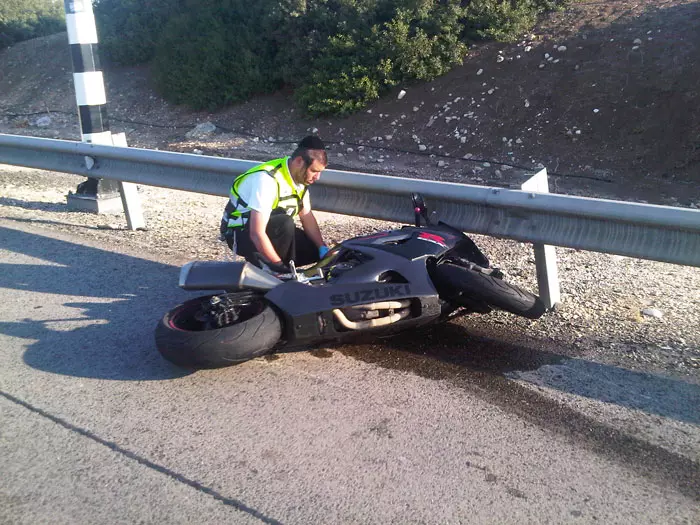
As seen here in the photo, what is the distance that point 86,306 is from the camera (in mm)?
5238

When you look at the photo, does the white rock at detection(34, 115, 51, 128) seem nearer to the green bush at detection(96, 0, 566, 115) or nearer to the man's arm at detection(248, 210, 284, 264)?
the green bush at detection(96, 0, 566, 115)

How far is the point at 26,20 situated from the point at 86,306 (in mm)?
29021

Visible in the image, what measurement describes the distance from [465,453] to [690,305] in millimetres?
2565

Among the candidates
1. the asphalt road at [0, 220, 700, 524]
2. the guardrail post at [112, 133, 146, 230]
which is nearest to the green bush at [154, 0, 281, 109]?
the guardrail post at [112, 133, 146, 230]

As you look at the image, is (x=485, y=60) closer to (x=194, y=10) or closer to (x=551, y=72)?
(x=551, y=72)

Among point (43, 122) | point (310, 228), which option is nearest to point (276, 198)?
point (310, 228)

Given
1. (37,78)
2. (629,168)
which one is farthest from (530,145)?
(37,78)

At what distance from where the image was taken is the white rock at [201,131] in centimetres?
1648

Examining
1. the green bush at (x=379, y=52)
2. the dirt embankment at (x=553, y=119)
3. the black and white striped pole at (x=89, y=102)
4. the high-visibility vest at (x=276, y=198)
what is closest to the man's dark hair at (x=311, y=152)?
the high-visibility vest at (x=276, y=198)

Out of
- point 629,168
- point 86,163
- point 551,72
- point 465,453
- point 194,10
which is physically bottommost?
point 465,453

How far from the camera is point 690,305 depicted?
16.6 feet

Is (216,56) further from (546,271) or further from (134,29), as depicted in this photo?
(546,271)

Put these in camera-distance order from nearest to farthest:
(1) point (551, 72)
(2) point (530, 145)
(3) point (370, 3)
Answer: (2) point (530, 145), (1) point (551, 72), (3) point (370, 3)

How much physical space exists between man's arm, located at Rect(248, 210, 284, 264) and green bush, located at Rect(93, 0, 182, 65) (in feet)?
64.9
